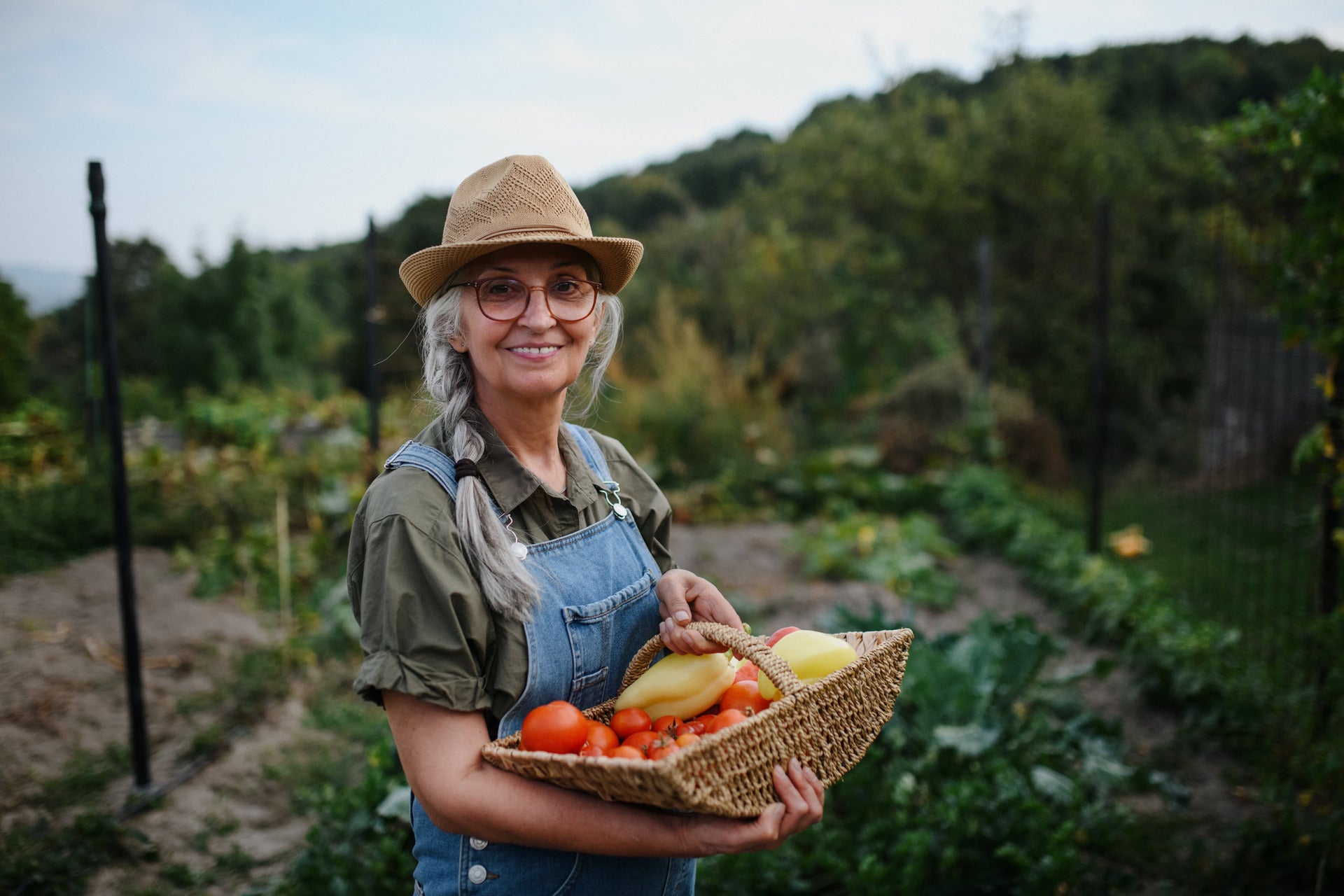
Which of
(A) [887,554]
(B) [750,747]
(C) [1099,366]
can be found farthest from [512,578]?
(C) [1099,366]

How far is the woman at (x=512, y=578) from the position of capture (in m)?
1.30

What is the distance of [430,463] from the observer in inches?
58.0

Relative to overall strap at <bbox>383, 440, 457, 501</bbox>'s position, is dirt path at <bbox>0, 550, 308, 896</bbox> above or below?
below

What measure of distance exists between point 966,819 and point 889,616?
2598 mm

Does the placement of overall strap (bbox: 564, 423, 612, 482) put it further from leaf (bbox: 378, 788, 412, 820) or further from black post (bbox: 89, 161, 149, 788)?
black post (bbox: 89, 161, 149, 788)

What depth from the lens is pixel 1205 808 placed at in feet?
10.7

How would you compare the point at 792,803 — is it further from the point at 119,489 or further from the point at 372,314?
the point at 372,314

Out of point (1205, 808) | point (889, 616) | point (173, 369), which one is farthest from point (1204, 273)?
point (173, 369)

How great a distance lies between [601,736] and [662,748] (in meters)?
0.10

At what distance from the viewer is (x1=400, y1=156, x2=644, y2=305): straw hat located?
4.87 feet

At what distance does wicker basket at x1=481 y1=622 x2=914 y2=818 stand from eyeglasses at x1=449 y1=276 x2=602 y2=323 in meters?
0.62

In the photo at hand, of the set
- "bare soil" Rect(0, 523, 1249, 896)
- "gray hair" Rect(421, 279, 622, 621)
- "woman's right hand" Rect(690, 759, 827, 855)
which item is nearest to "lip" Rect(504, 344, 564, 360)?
"gray hair" Rect(421, 279, 622, 621)

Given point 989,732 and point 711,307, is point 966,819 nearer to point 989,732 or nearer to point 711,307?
point 989,732

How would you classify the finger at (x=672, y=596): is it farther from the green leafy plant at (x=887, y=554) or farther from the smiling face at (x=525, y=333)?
the green leafy plant at (x=887, y=554)
